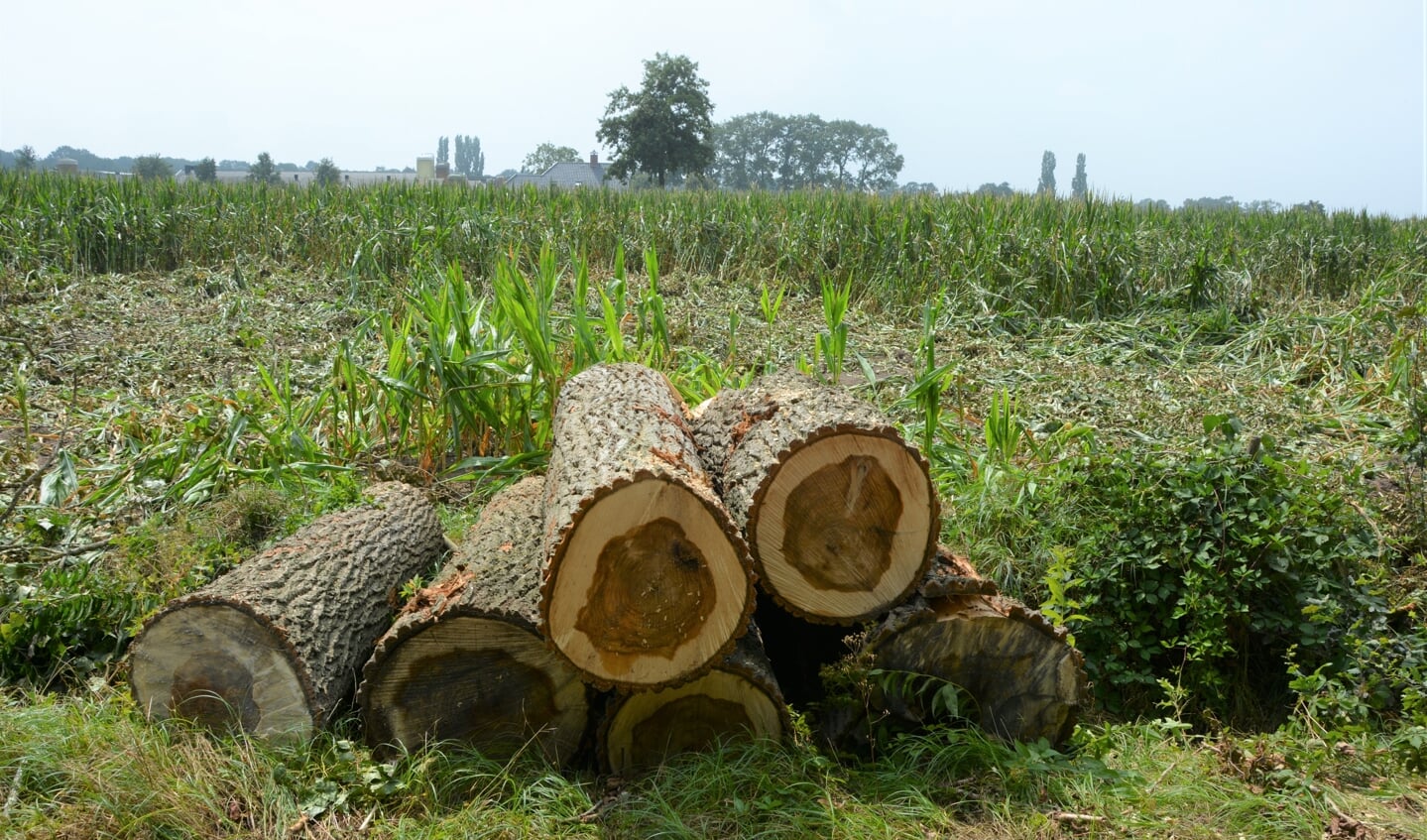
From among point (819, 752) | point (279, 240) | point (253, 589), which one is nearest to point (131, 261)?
point (279, 240)

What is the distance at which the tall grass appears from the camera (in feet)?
30.3

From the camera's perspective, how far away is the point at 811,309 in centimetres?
984

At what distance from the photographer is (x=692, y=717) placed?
9.46 ft

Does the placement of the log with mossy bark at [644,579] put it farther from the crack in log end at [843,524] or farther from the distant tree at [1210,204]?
the distant tree at [1210,204]

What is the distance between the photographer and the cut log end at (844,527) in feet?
9.36

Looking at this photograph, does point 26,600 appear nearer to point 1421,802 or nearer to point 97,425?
point 97,425

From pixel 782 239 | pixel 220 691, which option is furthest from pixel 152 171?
pixel 220 691

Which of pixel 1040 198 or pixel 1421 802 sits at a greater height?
pixel 1040 198

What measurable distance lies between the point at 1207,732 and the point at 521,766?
243 cm

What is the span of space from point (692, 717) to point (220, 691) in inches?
57.4

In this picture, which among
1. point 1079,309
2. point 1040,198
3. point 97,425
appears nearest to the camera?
point 97,425

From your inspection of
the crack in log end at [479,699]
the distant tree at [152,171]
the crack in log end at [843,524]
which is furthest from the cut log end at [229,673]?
the distant tree at [152,171]

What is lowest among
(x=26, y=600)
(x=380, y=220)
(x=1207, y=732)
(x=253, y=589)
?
(x=1207, y=732)

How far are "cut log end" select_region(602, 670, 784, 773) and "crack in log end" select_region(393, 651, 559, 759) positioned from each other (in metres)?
0.24
